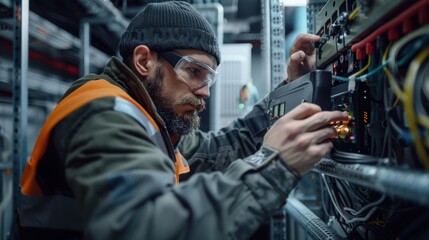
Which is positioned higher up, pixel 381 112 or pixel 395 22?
Result: pixel 395 22

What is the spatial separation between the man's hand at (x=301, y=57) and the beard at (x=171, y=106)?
370 mm

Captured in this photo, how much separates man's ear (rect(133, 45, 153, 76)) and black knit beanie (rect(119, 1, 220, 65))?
0.02 metres

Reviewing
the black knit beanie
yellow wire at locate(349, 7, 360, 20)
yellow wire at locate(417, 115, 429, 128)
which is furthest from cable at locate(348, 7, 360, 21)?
the black knit beanie

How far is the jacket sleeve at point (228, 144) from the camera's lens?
4.83 ft

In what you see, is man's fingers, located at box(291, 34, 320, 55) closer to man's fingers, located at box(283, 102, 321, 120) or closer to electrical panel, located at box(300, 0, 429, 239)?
electrical panel, located at box(300, 0, 429, 239)

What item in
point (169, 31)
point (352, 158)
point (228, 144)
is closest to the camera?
point (352, 158)

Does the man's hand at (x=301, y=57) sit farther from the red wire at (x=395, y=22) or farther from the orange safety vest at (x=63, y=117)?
the orange safety vest at (x=63, y=117)

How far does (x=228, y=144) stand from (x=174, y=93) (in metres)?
0.47

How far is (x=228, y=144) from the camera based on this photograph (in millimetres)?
1506

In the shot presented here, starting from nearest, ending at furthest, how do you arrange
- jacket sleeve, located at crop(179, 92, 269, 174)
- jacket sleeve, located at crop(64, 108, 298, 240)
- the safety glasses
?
jacket sleeve, located at crop(64, 108, 298, 240) → the safety glasses → jacket sleeve, located at crop(179, 92, 269, 174)

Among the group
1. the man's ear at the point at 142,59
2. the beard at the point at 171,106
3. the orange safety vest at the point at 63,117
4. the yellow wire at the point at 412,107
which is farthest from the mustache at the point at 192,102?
the yellow wire at the point at 412,107

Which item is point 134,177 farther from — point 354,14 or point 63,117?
point 354,14

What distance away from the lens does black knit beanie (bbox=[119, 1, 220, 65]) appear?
112 cm

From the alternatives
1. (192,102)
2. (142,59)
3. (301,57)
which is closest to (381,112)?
(301,57)
